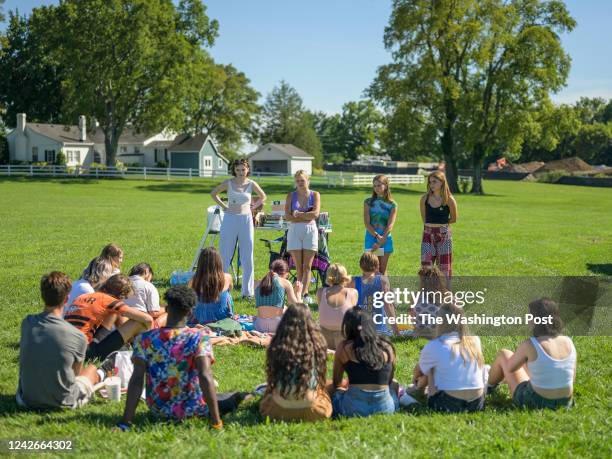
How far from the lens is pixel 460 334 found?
513 cm

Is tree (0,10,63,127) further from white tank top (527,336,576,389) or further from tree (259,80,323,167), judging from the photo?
white tank top (527,336,576,389)

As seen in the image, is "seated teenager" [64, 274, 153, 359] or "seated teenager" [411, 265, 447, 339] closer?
"seated teenager" [64, 274, 153, 359]

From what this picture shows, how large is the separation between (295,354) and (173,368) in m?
0.91

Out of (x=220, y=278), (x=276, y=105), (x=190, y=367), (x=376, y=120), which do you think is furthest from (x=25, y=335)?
(x=276, y=105)

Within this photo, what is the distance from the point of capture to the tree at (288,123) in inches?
3907

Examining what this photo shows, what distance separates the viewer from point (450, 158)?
47.7 metres

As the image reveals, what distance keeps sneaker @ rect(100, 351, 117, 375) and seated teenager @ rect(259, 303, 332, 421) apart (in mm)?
1733

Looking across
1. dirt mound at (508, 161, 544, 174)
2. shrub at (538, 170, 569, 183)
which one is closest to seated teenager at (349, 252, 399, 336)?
shrub at (538, 170, 569, 183)

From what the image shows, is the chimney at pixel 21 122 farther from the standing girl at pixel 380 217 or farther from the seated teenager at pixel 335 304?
the seated teenager at pixel 335 304

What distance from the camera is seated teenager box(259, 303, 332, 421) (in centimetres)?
474

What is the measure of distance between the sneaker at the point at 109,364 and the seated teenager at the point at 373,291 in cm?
291

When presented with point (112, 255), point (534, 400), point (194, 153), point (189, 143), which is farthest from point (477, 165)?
point (534, 400)

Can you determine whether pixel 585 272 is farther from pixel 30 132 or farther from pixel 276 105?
pixel 276 105

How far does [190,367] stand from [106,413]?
87 centimetres
